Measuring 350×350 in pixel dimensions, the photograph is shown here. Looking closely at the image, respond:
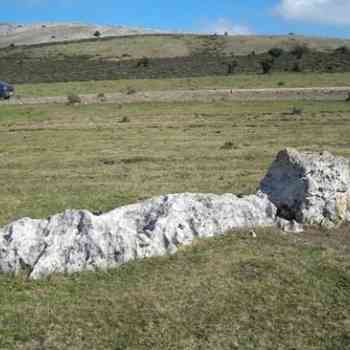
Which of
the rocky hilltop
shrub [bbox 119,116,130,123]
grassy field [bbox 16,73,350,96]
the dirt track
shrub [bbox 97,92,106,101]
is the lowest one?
shrub [bbox 119,116,130,123]

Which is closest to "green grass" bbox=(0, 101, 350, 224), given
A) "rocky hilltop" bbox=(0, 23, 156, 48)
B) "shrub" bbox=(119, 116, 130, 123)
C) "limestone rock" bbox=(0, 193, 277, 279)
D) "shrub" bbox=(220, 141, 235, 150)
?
"shrub" bbox=(119, 116, 130, 123)

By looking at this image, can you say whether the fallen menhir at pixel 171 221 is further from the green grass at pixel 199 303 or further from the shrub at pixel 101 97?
the shrub at pixel 101 97

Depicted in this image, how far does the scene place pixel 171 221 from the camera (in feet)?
28.9

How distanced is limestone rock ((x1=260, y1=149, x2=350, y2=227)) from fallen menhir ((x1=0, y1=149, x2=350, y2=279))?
0.6 inches

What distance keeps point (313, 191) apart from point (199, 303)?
3261 mm

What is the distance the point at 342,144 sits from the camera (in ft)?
64.1

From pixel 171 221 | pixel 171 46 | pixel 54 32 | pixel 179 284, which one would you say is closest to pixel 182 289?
pixel 179 284

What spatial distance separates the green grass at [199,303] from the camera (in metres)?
6.52

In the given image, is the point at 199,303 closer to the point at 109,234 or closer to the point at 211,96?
the point at 109,234

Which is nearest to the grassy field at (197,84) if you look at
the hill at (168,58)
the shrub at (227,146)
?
the hill at (168,58)

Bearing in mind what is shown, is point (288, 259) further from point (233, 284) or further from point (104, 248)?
point (104, 248)

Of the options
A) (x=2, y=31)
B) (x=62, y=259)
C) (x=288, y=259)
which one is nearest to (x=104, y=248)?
(x=62, y=259)

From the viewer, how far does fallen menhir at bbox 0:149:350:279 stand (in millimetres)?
8273

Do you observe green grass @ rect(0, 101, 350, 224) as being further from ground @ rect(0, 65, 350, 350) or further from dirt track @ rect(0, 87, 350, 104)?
dirt track @ rect(0, 87, 350, 104)
